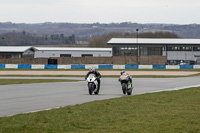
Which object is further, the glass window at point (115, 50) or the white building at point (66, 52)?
the white building at point (66, 52)

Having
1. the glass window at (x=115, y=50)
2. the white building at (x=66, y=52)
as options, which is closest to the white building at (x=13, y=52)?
the white building at (x=66, y=52)

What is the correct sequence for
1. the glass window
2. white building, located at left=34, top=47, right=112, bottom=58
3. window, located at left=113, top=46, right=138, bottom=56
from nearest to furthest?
window, located at left=113, top=46, right=138, bottom=56
the glass window
white building, located at left=34, top=47, right=112, bottom=58

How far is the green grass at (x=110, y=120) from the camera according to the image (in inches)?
461

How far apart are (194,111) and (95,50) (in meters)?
108

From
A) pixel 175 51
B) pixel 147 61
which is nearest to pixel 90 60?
pixel 147 61

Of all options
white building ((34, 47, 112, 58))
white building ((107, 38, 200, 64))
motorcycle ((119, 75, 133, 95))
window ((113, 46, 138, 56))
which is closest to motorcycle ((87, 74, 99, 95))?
motorcycle ((119, 75, 133, 95))

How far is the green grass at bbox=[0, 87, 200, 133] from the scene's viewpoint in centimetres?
1171

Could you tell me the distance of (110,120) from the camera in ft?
44.1

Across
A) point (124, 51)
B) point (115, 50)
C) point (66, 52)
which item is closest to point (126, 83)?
point (124, 51)

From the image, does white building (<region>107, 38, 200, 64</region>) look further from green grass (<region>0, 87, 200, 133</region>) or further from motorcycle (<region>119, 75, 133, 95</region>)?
green grass (<region>0, 87, 200, 133</region>)

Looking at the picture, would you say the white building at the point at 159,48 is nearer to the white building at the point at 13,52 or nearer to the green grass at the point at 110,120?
the white building at the point at 13,52

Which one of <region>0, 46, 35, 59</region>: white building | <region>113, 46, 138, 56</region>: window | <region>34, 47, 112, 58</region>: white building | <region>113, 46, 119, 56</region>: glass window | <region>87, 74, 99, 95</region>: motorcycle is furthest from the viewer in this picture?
<region>34, 47, 112, 58</region>: white building

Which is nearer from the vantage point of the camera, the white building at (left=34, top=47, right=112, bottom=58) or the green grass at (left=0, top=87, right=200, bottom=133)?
the green grass at (left=0, top=87, right=200, bottom=133)

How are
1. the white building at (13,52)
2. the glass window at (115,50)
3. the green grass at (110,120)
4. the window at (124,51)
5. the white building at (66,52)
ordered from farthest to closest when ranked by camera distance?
1. the white building at (66,52)
2. the white building at (13,52)
3. the glass window at (115,50)
4. the window at (124,51)
5. the green grass at (110,120)
